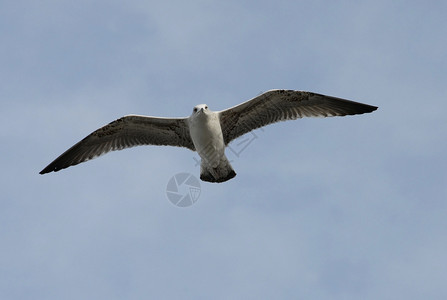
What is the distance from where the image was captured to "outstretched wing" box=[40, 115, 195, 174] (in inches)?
675

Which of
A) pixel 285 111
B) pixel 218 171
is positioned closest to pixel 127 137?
pixel 218 171

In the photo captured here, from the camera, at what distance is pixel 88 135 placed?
693 inches

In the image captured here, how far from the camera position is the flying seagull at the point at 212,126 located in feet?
54.1

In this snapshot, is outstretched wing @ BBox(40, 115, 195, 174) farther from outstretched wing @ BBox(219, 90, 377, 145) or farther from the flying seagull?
outstretched wing @ BBox(219, 90, 377, 145)

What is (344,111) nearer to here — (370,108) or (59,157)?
(370,108)

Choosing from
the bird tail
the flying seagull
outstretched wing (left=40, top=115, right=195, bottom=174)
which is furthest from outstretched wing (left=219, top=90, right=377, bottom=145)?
outstretched wing (left=40, top=115, right=195, bottom=174)

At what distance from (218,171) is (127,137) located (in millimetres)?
2359

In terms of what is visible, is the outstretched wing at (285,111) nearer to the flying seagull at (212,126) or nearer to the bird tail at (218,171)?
the flying seagull at (212,126)

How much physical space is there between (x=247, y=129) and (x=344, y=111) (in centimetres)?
223

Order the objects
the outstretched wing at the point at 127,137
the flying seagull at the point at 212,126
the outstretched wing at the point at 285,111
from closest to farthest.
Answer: the flying seagull at the point at 212,126 → the outstretched wing at the point at 285,111 → the outstretched wing at the point at 127,137

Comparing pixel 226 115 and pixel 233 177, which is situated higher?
pixel 226 115

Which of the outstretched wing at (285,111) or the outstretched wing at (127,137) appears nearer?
the outstretched wing at (285,111)

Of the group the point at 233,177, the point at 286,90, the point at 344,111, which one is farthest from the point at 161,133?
the point at 344,111

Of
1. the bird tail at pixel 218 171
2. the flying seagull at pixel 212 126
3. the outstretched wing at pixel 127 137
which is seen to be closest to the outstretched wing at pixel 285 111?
the flying seagull at pixel 212 126
